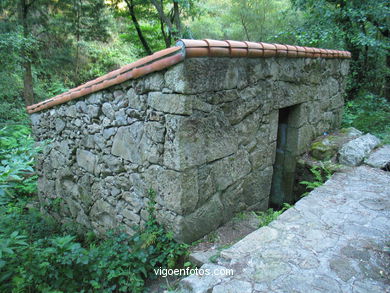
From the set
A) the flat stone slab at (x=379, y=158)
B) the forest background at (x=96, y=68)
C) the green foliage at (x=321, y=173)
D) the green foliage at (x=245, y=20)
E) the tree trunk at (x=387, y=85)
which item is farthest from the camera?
the green foliage at (x=245, y=20)

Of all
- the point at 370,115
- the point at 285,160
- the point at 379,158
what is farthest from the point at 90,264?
the point at 370,115

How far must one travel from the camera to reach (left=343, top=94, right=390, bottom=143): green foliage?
5680mm

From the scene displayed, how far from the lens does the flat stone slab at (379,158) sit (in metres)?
3.95

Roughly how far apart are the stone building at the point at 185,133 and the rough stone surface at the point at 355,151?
0.57 metres

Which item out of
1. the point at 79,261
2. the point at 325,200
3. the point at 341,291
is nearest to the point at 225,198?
the point at 325,200

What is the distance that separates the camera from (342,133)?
16.5 ft

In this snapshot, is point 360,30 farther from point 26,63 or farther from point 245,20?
point 26,63

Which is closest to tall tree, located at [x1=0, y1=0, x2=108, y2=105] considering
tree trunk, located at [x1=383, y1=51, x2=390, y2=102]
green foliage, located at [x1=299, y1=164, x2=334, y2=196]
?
green foliage, located at [x1=299, y1=164, x2=334, y2=196]

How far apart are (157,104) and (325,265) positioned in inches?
75.3

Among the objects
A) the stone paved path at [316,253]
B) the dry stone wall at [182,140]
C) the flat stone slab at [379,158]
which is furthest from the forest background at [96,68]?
the flat stone slab at [379,158]

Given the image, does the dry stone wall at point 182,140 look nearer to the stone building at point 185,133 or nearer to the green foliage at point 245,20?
the stone building at point 185,133

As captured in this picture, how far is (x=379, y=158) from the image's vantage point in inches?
161

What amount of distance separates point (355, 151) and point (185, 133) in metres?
3.08

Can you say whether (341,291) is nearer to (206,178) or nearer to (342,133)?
(206,178)
